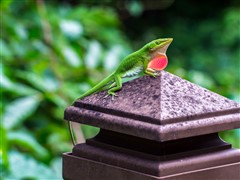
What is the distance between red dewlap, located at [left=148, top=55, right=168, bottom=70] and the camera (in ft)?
5.87

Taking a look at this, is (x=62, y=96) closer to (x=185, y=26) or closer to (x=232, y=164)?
(x=232, y=164)

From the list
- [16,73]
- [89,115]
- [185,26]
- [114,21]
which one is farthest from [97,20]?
[89,115]

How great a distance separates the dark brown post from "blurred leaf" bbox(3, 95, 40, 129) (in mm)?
2626

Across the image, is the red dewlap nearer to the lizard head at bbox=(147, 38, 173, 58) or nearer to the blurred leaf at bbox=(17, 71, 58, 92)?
the lizard head at bbox=(147, 38, 173, 58)

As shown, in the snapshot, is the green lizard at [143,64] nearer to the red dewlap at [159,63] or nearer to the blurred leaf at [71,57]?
the red dewlap at [159,63]

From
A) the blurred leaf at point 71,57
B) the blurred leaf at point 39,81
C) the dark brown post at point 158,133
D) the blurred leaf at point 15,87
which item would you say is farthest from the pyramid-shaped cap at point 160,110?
the blurred leaf at point 71,57

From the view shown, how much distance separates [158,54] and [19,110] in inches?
105

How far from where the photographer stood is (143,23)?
9164mm

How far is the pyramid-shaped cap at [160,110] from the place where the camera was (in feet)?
5.00

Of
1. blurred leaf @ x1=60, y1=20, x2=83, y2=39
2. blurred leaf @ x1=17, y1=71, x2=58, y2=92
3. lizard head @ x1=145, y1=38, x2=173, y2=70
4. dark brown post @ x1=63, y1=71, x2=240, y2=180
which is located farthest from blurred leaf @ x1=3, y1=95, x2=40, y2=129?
dark brown post @ x1=63, y1=71, x2=240, y2=180

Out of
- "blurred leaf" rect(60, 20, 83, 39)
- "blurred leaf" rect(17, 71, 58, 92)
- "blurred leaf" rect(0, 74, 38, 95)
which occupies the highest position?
"blurred leaf" rect(60, 20, 83, 39)

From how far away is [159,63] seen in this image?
5.92 ft

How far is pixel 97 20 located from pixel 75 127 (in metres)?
1.98

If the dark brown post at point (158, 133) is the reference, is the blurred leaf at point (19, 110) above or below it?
above
